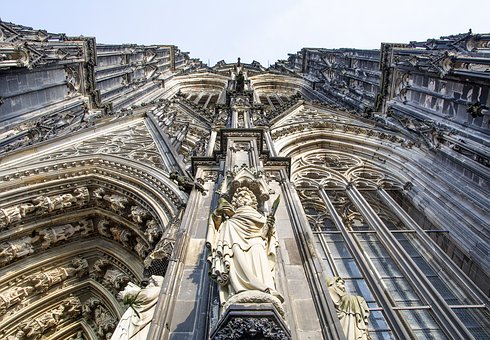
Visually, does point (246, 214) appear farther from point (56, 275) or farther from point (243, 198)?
point (56, 275)

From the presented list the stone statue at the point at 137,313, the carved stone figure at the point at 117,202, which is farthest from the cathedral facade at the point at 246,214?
the carved stone figure at the point at 117,202

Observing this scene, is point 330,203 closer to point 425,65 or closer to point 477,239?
point 477,239

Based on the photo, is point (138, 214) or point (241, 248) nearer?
point (241, 248)

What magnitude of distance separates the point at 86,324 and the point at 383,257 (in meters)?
6.84

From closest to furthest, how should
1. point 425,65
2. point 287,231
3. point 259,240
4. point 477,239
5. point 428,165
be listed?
1. point 259,240
2. point 287,231
3. point 477,239
4. point 428,165
5. point 425,65

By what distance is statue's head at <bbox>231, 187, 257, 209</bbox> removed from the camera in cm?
675

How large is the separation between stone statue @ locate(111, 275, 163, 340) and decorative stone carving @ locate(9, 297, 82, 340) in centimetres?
461

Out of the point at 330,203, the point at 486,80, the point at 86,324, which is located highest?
the point at 486,80

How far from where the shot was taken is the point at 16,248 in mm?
10266

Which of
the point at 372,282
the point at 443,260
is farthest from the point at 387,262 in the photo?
the point at 372,282

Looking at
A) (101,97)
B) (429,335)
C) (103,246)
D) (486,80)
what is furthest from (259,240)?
(101,97)

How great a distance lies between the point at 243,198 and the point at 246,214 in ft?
2.03

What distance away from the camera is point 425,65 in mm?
19250

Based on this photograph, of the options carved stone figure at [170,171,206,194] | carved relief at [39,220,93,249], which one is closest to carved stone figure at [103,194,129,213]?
carved relief at [39,220,93,249]
